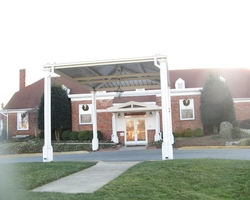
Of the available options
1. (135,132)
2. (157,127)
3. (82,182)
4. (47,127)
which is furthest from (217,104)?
(82,182)

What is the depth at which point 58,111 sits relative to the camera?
2486 centimetres

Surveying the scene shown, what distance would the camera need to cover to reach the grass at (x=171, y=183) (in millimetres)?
5980

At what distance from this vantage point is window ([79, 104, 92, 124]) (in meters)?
25.3

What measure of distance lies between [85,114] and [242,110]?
1354 cm

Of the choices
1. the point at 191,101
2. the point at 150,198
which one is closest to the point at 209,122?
the point at 191,101

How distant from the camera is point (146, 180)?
7.12 m

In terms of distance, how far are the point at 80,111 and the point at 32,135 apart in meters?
6.27

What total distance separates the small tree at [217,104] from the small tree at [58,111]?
11582mm

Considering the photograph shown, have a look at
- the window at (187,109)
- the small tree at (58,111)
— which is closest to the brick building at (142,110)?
the window at (187,109)

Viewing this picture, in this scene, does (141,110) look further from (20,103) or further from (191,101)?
(20,103)

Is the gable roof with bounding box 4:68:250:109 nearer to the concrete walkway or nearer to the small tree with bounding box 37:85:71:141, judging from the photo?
the small tree with bounding box 37:85:71:141

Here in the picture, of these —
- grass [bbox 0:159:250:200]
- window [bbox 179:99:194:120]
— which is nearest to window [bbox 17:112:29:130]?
window [bbox 179:99:194:120]

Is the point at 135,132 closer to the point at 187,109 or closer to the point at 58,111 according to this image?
the point at 187,109

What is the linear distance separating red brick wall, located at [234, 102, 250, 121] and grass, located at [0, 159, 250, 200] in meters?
17.5
